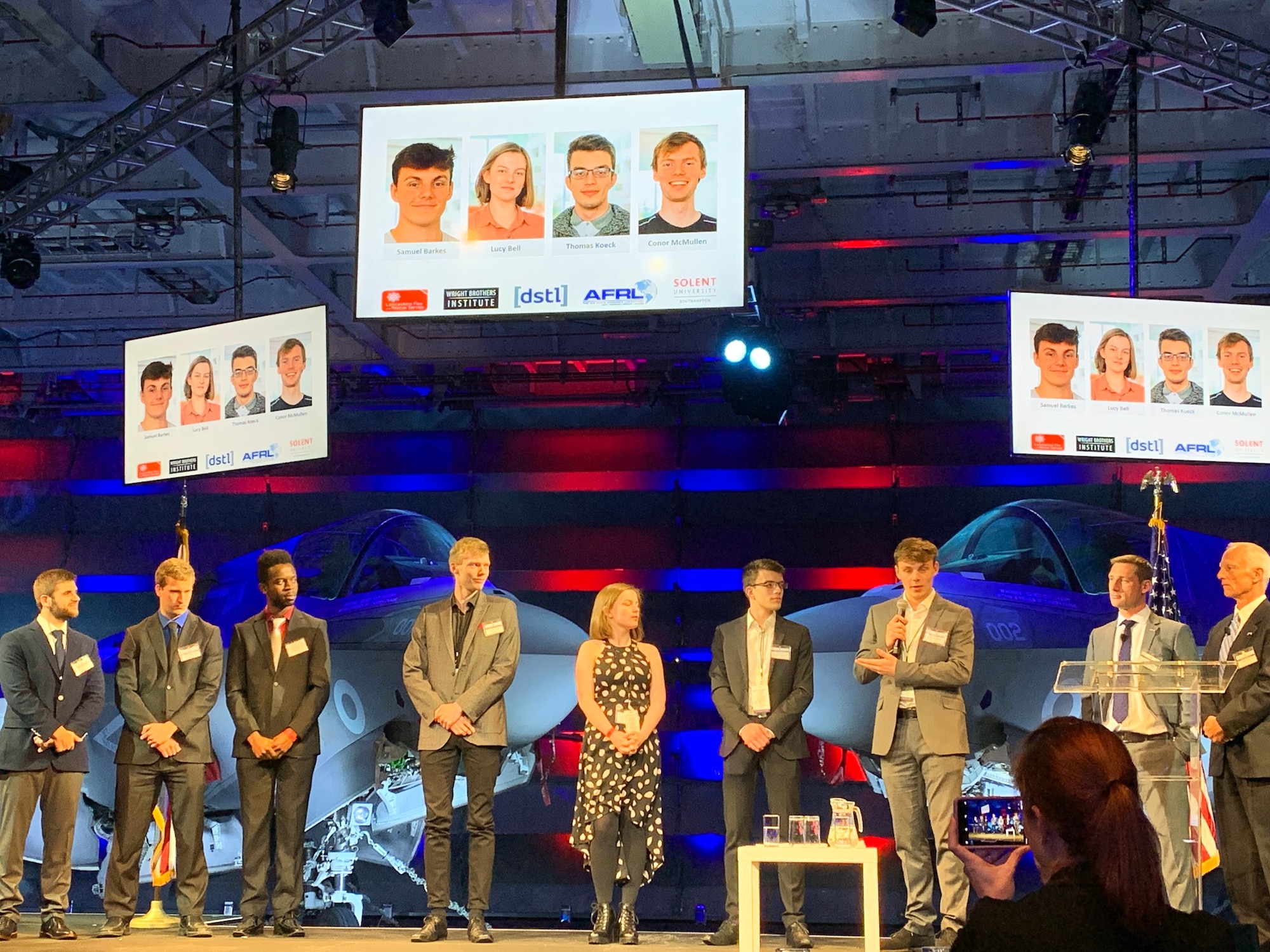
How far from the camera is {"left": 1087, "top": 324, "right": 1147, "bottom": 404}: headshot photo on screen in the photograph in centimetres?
696

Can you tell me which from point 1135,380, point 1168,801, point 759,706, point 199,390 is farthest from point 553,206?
point 1168,801

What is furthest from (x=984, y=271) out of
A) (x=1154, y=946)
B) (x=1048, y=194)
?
(x=1154, y=946)

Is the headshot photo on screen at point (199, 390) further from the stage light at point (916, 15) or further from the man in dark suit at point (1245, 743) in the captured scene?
the man in dark suit at point (1245, 743)

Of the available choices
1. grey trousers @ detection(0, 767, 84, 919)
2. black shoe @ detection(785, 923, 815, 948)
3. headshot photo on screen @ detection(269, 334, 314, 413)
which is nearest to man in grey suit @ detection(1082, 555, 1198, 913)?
black shoe @ detection(785, 923, 815, 948)

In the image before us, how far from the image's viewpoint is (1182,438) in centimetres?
695

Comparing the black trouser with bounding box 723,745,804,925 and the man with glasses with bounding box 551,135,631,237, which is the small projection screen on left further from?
the black trouser with bounding box 723,745,804,925

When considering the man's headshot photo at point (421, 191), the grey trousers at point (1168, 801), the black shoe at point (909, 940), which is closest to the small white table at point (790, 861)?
the black shoe at point (909, 940)

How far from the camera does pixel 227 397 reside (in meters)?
7.36

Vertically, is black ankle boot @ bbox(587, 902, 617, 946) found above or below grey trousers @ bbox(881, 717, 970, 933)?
below

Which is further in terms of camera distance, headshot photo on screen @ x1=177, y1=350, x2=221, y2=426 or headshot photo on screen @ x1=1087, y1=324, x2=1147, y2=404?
headshot photo on screen @ x1=177, y1=350, x2=221, y2=426

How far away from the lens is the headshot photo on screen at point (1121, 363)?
22.9 feet

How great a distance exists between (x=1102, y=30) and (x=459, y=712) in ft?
14.2

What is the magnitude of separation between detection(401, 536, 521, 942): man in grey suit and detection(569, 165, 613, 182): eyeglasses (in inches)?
71.5

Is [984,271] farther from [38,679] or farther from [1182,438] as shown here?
[38,679]
